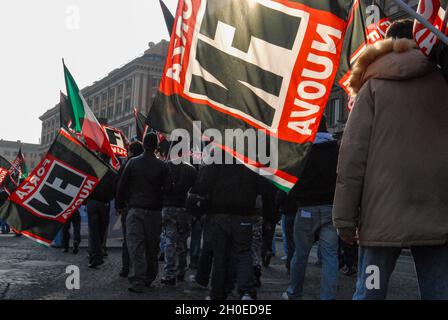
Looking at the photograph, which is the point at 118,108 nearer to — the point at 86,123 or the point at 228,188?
the point at 86,123

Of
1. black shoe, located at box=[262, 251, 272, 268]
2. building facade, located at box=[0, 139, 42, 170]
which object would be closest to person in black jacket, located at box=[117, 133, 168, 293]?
black shoe, located at box=[262, 251, 272, 268]

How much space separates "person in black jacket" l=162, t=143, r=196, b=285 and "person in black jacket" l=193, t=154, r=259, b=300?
144 centimetres

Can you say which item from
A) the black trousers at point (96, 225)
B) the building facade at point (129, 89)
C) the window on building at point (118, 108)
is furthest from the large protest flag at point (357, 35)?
the window on building at point (118, 108)

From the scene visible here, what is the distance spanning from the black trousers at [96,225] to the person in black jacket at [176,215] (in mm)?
1668

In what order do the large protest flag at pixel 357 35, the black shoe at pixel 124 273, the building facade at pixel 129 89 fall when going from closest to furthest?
1. the large protest flag at pixel 357 35
2. the black shoe at pixel 124 273
3. the building facade at pixel 129 89

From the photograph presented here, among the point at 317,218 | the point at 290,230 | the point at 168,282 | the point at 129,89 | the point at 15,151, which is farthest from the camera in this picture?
the point at 15,151

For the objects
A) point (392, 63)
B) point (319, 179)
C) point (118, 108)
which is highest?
point (118, 108)

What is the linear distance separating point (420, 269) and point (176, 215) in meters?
4.35

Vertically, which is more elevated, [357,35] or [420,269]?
[357,35]

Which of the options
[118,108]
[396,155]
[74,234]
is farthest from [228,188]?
[118,108]

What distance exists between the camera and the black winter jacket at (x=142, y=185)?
596cm

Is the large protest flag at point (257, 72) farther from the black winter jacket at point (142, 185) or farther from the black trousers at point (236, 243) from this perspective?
the black winter jacket at point (142, 185)

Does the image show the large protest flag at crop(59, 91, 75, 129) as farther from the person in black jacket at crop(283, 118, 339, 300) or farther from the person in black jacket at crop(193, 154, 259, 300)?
the person in black jacket at crop(283, 118, 339, 300)

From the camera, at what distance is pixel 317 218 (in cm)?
509
